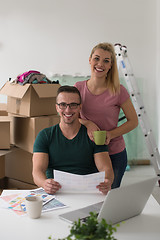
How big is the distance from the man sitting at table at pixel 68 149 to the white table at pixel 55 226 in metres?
0.42

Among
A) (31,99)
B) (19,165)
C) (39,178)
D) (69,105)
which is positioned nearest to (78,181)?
(39,178)

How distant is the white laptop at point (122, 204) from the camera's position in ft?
3.91

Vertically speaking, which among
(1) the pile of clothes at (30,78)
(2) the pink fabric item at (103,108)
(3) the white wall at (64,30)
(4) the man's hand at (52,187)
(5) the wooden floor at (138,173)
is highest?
(3) the white wall at (64,30)

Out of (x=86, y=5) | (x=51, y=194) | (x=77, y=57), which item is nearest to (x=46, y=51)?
(x=77, y=57)

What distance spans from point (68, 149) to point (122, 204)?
2.18ft

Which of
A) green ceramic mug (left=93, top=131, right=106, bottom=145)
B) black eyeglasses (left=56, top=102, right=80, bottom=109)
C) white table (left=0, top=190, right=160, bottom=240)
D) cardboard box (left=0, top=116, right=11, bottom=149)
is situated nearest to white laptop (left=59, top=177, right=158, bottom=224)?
white table (left=0, top=190, right=160, bottom=240)

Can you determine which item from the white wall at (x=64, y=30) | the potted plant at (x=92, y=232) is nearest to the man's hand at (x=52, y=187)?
the potted plant at (x=92, y=232)

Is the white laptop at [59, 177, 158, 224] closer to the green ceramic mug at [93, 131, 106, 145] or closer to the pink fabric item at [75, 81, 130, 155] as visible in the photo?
the green ceramic mug at [93, 131, 106, 145]

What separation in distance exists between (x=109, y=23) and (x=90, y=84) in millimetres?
2680

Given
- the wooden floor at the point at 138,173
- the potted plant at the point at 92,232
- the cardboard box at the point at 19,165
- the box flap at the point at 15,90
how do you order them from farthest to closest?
the wooden floor at the point at 138,173 < the cardboard box at the point at 19,165 < the box flap at the point at 15,90 < the potted plant at the point at 92,232

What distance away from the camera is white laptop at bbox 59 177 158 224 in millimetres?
1190

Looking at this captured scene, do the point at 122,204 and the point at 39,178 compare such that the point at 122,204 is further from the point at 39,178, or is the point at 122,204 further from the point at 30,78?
the point at 30,78

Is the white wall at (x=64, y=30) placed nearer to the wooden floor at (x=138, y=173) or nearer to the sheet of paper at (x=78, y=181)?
the wooden floor at (x=138, y=173)

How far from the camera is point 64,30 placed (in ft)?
14.6
